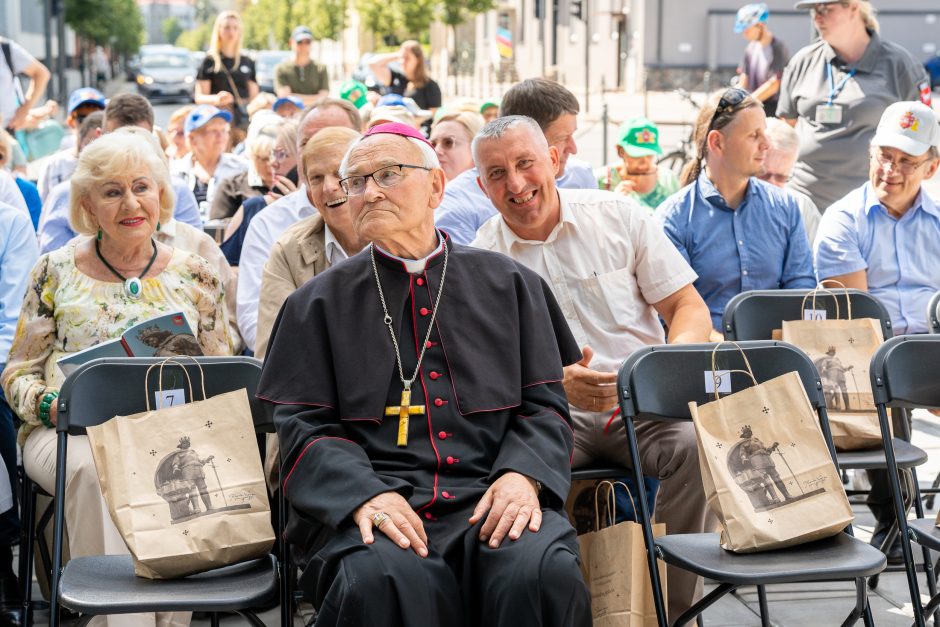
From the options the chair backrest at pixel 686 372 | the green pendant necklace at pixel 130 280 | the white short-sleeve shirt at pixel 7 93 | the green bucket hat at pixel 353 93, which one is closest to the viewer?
the chair backrest at pixel 686 372

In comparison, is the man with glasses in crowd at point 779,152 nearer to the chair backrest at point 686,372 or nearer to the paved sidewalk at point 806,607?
the paved sidewalk at point 806,607

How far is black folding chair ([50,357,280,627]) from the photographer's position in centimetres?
323

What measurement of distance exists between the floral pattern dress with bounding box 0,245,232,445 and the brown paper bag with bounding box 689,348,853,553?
1910 mm

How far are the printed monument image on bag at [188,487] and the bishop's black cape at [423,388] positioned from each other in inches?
7.7

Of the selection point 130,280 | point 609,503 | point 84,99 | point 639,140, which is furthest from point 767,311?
point 84,99

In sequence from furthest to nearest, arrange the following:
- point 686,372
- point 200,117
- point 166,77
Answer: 1. point 166,77
2. point 200,117
3. point 686,372

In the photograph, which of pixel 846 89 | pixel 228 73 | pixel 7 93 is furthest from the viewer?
pixel 228 73

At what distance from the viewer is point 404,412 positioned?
349 centimetres

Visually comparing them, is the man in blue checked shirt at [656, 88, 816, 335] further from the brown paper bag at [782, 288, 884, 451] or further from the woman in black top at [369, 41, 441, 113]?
the woman in black top at [369, 41, 441, 113]

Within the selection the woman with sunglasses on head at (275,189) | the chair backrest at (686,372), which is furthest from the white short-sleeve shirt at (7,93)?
the chair backrest at (686,372)

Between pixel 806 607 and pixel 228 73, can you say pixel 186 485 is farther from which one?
pixel 228 73

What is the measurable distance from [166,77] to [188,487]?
3962 centimetres

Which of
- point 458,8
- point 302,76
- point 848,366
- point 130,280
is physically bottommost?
point 848,366

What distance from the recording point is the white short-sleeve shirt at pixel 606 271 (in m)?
4.44
